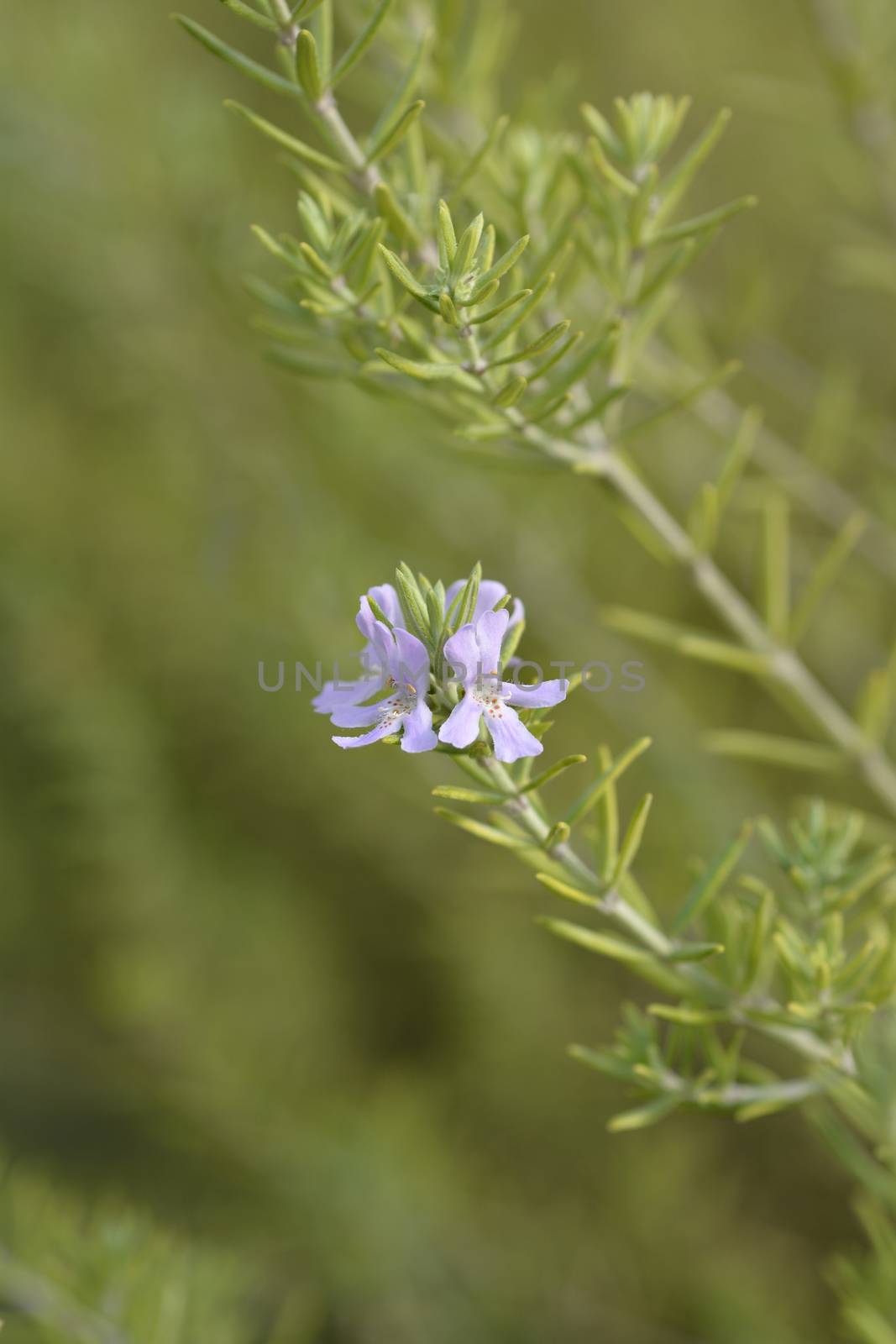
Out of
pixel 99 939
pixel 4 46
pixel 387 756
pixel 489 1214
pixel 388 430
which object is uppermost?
pixel 4 46

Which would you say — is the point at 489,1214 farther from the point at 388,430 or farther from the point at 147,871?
the point at 388,430

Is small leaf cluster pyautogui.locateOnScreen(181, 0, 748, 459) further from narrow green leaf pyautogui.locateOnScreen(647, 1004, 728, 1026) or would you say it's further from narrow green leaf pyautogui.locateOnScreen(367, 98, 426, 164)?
narrow green leaf pyautogui.locateOnScreen(647, 1004, 728, 1026)

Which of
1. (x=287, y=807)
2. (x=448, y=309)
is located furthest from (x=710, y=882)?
(x=287, y=807)

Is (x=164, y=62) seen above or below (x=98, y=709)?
above

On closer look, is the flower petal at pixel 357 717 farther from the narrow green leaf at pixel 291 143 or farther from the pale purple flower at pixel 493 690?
the narrow green leaf at pixel 291 143

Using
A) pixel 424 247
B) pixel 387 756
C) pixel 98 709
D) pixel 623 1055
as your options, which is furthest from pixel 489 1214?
pixel 424 247

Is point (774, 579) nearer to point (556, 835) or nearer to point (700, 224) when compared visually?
point (700, 224)

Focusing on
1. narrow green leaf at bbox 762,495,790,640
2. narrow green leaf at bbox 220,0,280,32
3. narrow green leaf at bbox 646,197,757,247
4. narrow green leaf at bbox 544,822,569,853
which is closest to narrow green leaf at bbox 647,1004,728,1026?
narrow green leaf at bbox 544,822,569,853
